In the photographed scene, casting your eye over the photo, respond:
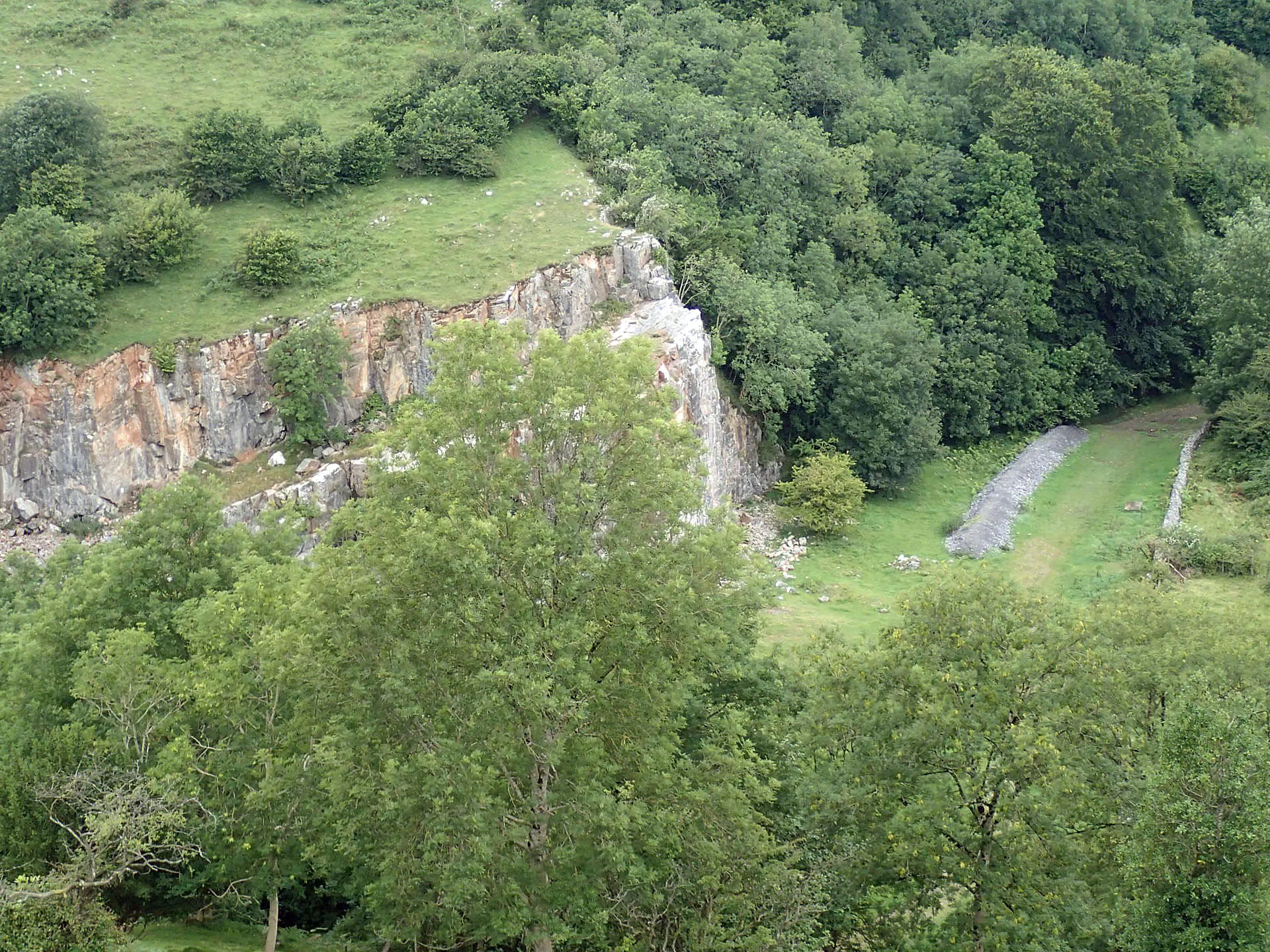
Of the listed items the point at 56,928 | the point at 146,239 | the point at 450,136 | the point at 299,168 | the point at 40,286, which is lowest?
the point at 56,928

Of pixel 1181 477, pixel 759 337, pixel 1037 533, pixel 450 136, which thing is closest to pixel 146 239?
pixel 450 136

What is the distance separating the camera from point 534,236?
34.5 m

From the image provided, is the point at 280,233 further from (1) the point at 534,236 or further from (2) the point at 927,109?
(2) the point at 927,109

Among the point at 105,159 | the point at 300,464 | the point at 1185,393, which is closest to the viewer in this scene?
the point at 300,464

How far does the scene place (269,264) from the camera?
32.8 metres

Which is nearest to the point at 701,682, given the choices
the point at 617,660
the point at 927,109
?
the point at 617,660

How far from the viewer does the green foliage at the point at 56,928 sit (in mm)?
14156

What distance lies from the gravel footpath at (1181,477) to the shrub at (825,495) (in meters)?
8.28

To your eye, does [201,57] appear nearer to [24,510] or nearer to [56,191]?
[56,191]

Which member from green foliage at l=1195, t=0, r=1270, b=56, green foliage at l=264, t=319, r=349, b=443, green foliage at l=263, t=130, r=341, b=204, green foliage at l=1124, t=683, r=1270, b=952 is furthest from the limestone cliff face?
green foliage at l=1195, t=0, r=1270, b=56

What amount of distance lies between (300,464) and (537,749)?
58.7 ft

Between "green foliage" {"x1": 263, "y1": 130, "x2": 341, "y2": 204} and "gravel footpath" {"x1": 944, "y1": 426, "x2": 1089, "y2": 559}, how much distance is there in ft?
67.5

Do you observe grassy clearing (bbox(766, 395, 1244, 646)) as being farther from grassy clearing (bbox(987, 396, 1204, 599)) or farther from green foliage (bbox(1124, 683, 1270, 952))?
green foliage (bbox(1124, 683, 1270, 952))

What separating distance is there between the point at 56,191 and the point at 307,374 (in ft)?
31.5
